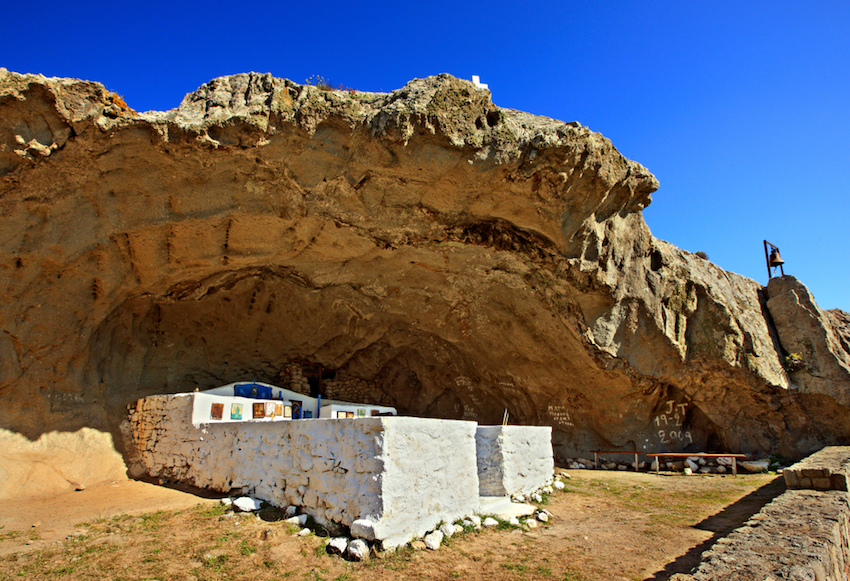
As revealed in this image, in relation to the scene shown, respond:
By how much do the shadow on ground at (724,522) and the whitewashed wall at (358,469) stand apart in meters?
2.16

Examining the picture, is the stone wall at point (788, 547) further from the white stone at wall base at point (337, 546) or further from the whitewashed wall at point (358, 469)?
the white stone at wall base at point (337, 546)

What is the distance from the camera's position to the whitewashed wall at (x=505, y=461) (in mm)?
6730

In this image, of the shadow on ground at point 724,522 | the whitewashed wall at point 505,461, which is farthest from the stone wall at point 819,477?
the whitewashed wall at point 505,461

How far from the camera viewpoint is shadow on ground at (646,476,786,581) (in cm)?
430

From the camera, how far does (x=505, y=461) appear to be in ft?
22.1

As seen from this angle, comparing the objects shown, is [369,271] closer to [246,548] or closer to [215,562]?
[246,548]

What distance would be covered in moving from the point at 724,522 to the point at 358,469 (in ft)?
16.0

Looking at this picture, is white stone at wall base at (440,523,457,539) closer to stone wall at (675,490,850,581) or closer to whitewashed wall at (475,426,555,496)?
whitewashed wall at (475,426,555,496)

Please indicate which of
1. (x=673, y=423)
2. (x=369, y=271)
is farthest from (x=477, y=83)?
(x=673, y=423)

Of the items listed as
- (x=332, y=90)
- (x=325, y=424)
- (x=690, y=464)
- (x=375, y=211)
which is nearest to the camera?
(x=325, y=424)

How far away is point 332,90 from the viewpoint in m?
7.89

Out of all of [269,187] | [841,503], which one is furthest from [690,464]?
[269,187]

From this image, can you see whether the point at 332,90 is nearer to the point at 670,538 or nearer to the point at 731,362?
the point at 670,538

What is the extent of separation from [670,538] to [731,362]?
722cm
